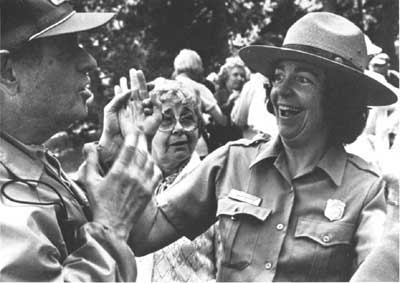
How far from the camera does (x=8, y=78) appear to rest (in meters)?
2.99

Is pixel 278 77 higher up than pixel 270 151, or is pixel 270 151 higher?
pixel 278 77

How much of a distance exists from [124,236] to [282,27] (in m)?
13.9

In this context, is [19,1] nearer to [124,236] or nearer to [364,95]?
[124,236]

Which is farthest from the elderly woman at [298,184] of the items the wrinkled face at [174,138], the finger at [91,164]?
the wrinkled face at [174,138]

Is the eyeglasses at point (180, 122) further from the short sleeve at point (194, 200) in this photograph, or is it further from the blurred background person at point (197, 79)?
the blurred background person at point (197, 79)

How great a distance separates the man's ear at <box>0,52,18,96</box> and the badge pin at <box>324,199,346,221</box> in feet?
4.94

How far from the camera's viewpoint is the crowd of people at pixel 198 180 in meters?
2.84

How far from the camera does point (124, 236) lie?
2.94 meters

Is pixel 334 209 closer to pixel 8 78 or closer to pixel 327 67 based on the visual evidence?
pixel 327 67

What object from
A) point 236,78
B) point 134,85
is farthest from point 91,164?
point 236,78

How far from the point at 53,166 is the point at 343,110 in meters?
1.51

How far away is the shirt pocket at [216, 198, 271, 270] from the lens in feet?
12.5

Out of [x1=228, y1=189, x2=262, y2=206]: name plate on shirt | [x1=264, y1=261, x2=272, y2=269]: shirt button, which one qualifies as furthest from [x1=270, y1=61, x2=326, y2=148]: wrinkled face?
[x1=264, y1=261, x2=272, y2=269]: shirt button

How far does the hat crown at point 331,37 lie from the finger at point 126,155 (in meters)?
1.26
